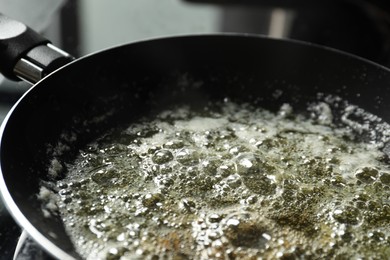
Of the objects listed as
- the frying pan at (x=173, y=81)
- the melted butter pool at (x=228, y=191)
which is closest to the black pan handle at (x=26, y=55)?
the frying pan at (x=173, y=81)

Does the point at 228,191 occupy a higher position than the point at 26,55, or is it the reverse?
the point at 26,55

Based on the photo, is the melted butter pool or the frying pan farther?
the frying pan

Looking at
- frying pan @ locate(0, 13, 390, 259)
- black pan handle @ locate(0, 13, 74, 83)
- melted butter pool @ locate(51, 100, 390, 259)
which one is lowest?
melted butter pool @ locate(51, 100, 390, 259)

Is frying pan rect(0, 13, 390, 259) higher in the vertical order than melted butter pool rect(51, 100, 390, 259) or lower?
higher

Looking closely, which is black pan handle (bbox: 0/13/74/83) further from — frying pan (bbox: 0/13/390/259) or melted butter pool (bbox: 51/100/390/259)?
melted butter pool (bbox: 51/100/390/259)

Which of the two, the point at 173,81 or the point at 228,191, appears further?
the point at 173,81

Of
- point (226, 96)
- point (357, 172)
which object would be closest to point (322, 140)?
point (357, 172)

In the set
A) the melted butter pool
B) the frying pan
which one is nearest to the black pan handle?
the frying pan
